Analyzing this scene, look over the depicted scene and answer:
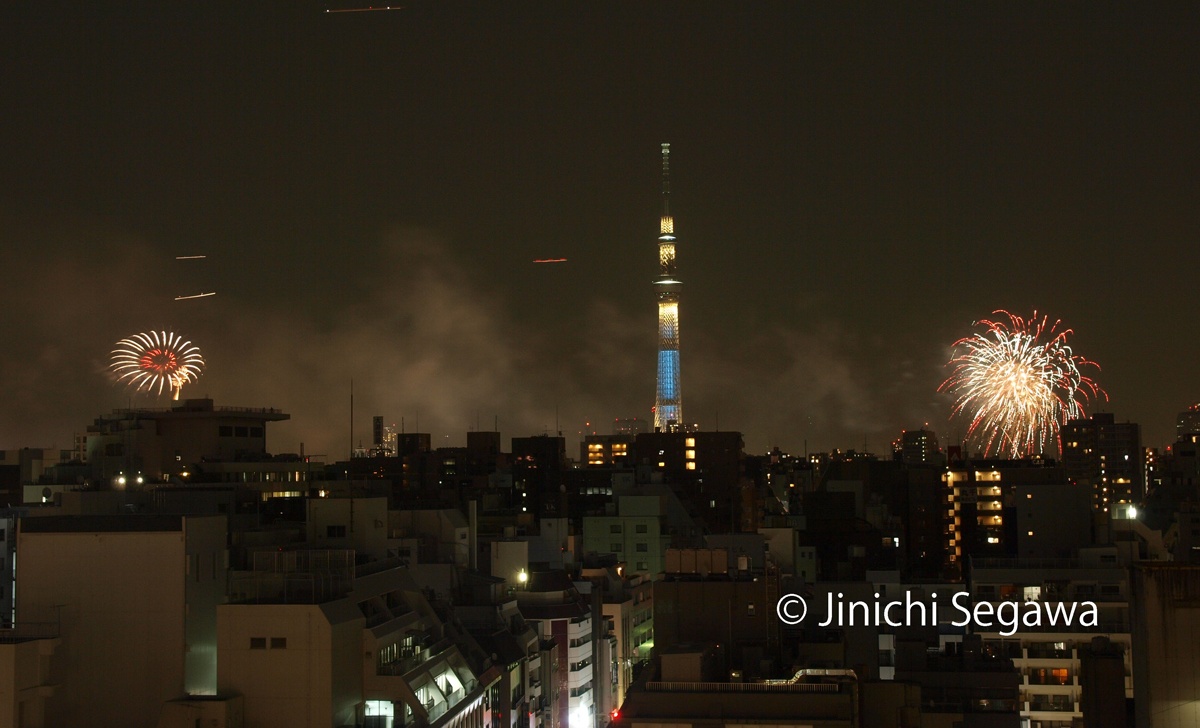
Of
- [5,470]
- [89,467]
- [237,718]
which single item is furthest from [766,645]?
[5,470]

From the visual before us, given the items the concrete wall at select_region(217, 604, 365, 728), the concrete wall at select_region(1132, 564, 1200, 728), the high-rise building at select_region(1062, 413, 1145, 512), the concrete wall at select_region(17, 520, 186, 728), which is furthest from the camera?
the high-rise building at select_region(1062, 413, 1145, 512)

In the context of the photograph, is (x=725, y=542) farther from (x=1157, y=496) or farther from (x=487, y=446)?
(x=487, y=446)

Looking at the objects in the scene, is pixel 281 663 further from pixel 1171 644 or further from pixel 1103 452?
pixel 1103 452

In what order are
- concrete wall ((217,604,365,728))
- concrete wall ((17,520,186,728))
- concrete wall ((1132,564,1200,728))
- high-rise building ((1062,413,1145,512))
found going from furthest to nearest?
1. high-rise building ((1062,413,1145,512))
2. concrete wall ((17,520,186,728))
3. concrete wall ((217,604,365,728))
4. concrete wall ((1132,564,1200,728))

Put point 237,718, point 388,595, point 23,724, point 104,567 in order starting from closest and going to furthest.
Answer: point 23,724 → point 237,718 → point 104,567 → point 388,595

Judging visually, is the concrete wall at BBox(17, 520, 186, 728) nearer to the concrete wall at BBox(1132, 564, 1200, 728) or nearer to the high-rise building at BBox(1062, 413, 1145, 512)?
the concrete wall at BBox(1132, 564, 1200, 728)

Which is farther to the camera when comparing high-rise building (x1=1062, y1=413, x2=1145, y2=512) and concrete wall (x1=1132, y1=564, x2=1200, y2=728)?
high-rise building (x1=1062, y1=413, x2=1145, y2=512)

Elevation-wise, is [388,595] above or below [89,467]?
below

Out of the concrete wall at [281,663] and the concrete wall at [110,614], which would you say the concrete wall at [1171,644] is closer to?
the concrete wall at [281,663]

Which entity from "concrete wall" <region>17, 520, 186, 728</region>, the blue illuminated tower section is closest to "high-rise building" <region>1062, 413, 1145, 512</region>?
the blue illuminated tower section
